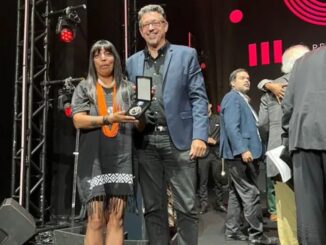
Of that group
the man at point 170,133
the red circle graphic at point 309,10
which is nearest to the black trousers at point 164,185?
the man at point 170,133

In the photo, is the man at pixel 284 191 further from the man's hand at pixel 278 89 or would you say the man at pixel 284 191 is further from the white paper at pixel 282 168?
the white paper at pixel 282 168

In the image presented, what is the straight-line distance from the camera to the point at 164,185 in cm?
233

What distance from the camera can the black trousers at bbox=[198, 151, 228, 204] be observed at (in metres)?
5.55

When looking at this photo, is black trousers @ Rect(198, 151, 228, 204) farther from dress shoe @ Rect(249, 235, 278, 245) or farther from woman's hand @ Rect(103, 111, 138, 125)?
woman's hand @ Rect(103, 111, 138, 125)

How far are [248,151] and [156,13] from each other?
1719 mm

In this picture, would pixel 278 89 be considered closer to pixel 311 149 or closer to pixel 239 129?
pixel 311 149

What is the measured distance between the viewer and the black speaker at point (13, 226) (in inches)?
122

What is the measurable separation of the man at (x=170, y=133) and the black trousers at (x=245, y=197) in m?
1.48

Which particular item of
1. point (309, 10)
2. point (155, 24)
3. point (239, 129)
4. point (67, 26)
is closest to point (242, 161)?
point (239, 129)

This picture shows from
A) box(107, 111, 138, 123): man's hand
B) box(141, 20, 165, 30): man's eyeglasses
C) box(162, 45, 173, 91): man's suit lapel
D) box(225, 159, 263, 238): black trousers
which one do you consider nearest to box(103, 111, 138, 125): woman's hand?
box(107, 111, 138, 123): man's hand

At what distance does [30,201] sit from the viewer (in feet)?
14.6

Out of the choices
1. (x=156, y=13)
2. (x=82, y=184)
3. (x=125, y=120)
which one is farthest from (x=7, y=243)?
(x=156, y=13)

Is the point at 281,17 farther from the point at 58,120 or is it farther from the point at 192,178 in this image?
the point at 192,178

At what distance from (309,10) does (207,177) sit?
2727mm
